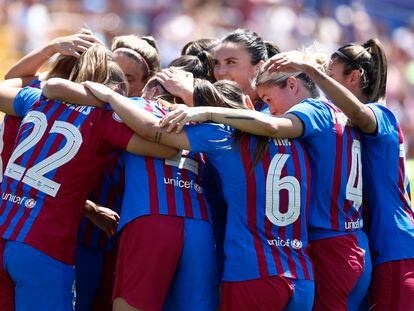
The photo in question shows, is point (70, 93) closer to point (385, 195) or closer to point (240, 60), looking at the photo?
point (240, 60)

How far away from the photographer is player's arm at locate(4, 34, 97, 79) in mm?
5293

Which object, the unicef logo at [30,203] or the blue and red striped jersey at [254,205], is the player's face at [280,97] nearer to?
the blue and red striped jersey at [254,205]

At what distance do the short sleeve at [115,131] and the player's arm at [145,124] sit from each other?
64 millimetres

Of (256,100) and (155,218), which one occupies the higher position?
(256,100)

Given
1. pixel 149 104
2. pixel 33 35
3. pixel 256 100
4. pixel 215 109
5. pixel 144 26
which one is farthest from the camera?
pixel 144 26

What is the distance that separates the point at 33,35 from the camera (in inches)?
467

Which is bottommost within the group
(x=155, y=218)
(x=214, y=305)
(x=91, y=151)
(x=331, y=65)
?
(x=214, y=305)

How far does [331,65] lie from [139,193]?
155 centimetres

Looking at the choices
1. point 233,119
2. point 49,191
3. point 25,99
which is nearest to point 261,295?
point 233,119

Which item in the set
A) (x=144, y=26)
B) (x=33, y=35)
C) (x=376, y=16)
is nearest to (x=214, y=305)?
(x=33, y=35)

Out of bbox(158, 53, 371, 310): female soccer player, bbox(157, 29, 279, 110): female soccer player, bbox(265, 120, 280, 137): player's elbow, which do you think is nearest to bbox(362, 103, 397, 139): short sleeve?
bbox(158, 53, 371, 310): female soccer player

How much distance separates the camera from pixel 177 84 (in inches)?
209

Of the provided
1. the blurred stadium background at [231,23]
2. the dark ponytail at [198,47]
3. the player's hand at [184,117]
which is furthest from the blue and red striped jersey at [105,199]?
the blurred stadium background at [231,23]

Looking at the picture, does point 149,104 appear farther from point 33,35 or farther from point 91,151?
point 33,35
